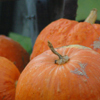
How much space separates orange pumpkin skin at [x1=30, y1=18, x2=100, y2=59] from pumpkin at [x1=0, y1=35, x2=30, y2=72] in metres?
0.45

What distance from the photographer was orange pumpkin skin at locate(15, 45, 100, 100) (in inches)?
33.2

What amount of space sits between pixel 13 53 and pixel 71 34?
2.71 ft

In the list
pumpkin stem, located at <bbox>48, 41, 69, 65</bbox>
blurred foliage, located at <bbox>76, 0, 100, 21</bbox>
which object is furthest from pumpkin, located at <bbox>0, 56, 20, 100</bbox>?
blurred foliage, located at <bbox>76, 0, 100, 21</bbox>

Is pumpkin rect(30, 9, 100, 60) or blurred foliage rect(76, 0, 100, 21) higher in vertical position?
blurred foliage rect(76, 0, 100, 21)

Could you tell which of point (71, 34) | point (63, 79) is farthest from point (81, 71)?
point (71, 34)

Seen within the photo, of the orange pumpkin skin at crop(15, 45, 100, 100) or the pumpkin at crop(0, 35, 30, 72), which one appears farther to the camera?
the pumpkin at crop(0, 35, 30, 72)

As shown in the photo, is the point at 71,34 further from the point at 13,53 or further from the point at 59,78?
the point at 13,53

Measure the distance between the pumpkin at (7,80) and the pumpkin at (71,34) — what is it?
1.10 feet

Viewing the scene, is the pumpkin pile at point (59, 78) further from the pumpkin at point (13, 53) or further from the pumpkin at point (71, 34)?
the pumpkin at point (13, 53)

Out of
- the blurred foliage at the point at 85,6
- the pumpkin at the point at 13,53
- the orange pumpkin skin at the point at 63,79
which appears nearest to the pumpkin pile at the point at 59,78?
the orange pumpkin skin at the point at 63,79

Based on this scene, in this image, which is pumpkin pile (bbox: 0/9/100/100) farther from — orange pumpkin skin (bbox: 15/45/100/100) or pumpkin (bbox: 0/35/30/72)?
pumpkin (bbox: 0/35/30/72)

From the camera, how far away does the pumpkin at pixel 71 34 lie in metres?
1.40

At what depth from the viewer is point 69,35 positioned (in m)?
1.47

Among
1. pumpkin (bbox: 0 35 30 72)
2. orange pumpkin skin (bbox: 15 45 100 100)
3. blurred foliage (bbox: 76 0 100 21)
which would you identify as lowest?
pumpkin (bbox: 0 35 30 72)
